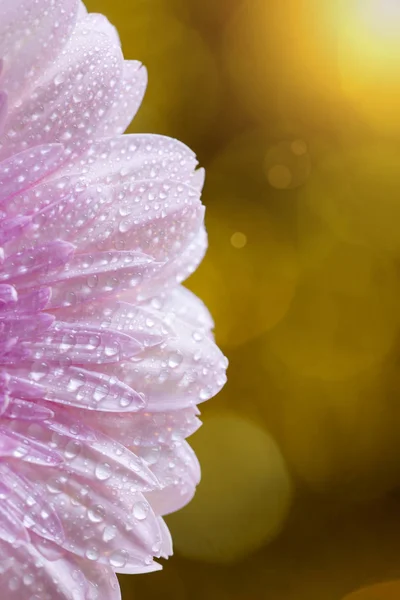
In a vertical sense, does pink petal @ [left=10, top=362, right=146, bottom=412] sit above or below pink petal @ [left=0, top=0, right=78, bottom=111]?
below

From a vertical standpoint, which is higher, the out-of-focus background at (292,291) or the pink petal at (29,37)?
the pink petal at (29,37)

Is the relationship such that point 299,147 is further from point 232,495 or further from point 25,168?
point 25,168

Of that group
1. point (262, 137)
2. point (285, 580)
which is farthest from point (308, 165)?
point (285, 580)

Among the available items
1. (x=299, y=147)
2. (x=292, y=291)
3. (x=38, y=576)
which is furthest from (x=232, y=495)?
(x=38, y=576)

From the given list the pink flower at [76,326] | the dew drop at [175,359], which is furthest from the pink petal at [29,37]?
the dew drop at [175,359]

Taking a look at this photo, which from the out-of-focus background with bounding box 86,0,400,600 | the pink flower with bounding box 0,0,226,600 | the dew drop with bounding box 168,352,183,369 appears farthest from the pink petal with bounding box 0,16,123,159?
the out-of-focus background with bounding box 86,0,400,600

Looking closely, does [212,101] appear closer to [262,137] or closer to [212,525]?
[262,137]

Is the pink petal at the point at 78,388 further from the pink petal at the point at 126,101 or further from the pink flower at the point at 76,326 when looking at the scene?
the pink petal at the point at 126,101

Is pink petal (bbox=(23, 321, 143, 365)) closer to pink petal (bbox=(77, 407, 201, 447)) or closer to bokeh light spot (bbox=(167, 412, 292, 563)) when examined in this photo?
pink petal (bbox=(77, 407, 201, 447))
